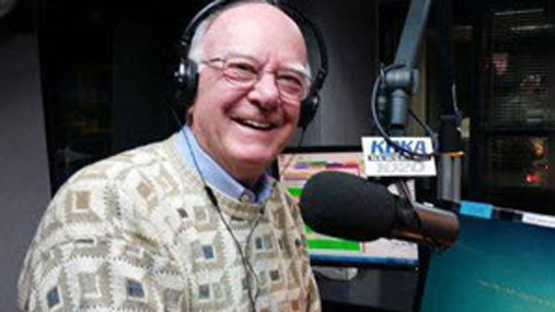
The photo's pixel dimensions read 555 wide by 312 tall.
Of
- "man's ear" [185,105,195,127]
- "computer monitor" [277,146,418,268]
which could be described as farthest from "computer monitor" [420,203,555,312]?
"man's ear" [185,105,195,127]

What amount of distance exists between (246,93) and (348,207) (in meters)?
0.30

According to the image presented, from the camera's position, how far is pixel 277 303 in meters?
0.96

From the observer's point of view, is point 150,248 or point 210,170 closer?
point 150,248

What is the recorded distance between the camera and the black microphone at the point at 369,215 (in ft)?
2.27

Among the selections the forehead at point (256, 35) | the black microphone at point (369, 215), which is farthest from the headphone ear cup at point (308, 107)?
the black microphone at point (369, 215)

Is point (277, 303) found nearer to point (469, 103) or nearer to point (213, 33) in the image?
point (213, 33)

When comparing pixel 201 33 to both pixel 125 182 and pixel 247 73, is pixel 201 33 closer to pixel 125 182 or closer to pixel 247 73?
pixel 247 73

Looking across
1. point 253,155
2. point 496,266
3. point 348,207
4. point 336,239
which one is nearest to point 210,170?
point 253,155

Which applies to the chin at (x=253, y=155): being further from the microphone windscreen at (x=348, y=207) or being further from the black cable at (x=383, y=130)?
the black cable at (x=383, y=130)

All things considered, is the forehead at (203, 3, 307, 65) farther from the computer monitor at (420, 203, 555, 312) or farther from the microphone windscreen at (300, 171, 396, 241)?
the computer monitor at (420, 203, 555, 312)

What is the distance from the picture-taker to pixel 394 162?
699mm

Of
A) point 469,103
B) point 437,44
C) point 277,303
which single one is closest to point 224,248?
point 277,303

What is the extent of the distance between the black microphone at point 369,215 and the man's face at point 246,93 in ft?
0.69

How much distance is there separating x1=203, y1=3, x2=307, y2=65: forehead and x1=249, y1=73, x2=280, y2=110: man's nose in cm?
3
